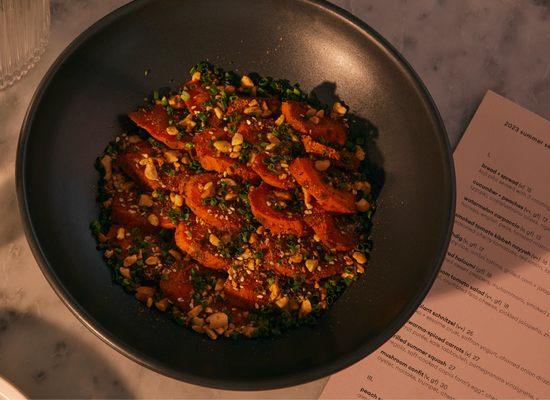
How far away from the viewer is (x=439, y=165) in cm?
129

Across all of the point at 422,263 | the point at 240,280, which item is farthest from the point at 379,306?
the point at 240,280

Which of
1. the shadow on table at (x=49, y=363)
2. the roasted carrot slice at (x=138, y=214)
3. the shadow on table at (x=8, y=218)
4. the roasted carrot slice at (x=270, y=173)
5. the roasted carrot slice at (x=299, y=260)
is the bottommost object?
the shadow on table at (x=49, y=363)

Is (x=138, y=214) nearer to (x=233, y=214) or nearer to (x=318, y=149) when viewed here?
(x=233, y=214)

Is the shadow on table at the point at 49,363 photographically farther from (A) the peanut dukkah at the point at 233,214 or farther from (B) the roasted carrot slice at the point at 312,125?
(B) the roasted carrot slice at the point at 312,125

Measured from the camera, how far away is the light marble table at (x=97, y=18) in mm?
1413

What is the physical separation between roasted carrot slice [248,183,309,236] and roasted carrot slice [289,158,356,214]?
6 centimetres

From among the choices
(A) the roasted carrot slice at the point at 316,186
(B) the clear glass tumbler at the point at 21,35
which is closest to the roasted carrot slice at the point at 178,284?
(A) the roasted carrot slice at the point at 316,186

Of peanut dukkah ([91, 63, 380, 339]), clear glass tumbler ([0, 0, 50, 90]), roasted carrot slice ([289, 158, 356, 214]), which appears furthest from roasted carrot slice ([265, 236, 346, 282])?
clear glass tumbler ([0, 0, 50, 90])

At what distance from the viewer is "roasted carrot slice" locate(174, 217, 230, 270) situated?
4.17 ft

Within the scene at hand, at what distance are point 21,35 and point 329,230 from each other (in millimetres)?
904

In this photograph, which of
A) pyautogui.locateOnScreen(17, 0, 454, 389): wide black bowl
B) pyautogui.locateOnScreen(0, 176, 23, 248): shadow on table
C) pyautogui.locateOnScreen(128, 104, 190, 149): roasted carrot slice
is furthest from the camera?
pyautogui.locateOnScreen(0, 176, 23, 248): shadow on table

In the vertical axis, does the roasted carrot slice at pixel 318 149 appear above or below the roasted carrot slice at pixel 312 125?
below

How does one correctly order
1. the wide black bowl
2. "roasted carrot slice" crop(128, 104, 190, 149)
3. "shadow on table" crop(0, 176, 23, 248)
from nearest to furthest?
the wide black bowl < "roasted carrot slice" crop(128, 104, 190, 149) < "shadow on table" crop(0, 176, 23, 248)

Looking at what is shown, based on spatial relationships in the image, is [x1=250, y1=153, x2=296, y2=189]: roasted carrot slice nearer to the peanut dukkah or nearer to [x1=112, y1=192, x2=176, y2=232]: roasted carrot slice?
the peanut dukkah
